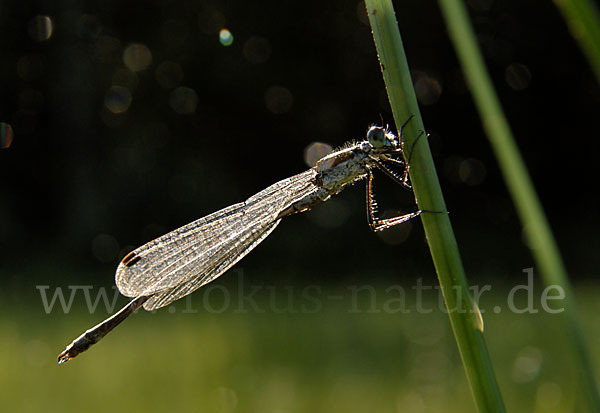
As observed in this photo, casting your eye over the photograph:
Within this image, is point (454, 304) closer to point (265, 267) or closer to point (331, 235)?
point (265, 267)

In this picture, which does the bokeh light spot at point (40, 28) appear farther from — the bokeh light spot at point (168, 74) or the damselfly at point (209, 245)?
Result: the damselfly at point (209, 245)

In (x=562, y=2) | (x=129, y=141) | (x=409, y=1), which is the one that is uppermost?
(x=409, y=1)

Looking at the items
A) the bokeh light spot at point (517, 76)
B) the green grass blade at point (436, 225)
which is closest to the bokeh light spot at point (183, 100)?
the bokeh light spot at point (517, 76)

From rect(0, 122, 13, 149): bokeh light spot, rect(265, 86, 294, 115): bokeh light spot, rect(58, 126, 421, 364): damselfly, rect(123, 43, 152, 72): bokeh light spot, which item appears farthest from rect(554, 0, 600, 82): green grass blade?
rect(0, 122, 13, 149): bokeh light spot

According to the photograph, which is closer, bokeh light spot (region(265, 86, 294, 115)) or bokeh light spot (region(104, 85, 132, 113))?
bokeh light spot (region(265, 86, 294, 115))

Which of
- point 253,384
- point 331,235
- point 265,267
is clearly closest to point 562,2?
point 253,384

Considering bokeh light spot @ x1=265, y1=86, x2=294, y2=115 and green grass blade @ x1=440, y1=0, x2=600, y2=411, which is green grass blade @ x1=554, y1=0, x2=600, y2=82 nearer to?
green grass blade @ x1=440, y1=0, x2=600, y2=411
